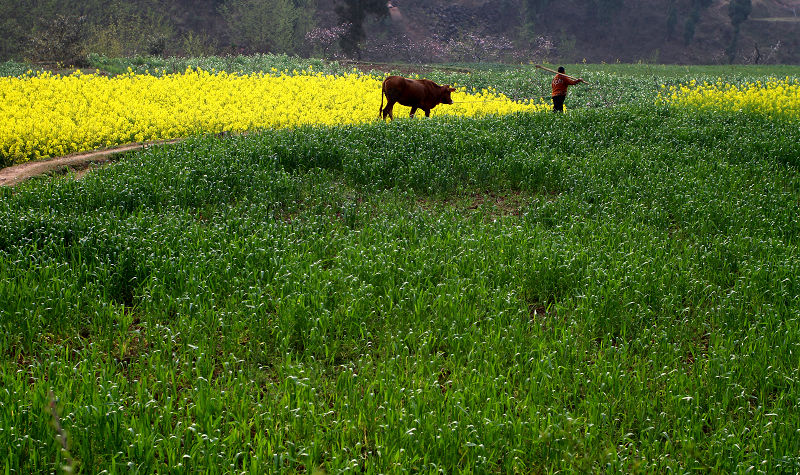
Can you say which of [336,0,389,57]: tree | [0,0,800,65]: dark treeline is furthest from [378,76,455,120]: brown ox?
[336,0,389,57]: tree

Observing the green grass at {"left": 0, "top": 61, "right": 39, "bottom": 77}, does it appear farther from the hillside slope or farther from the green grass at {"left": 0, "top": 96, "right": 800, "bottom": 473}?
the hillside slope

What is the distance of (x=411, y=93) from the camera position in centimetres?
1811

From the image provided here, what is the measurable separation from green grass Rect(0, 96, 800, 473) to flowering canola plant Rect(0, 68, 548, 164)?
15.2 ft

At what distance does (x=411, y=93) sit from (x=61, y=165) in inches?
359

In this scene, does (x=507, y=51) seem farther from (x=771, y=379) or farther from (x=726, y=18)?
(x=771, y=379)

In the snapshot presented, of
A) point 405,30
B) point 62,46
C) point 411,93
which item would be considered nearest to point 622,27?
point 405,30

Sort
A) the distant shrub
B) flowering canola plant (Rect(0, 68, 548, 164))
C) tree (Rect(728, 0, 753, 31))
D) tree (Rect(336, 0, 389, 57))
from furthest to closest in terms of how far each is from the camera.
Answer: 1. tree (Rect(728, 0, 753, 31))
2. tree (Rect(336, 0, 389, 57))
3. the distant shrub
4. flowering canola plant (Rect(0, 68, 548, 164))

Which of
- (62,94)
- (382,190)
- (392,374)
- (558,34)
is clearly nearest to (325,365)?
(392,374)

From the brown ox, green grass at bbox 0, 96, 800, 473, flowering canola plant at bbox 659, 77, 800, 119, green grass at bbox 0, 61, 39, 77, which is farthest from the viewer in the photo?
green grass at bbox 0, 61, 39, 77

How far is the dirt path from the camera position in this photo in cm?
1181

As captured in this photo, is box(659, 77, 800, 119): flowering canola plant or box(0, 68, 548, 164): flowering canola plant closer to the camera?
box(0, 68, 548, 164): flowering canola plant

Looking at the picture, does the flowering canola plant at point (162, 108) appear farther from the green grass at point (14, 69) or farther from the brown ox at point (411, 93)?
the green grass at point (14, 69)

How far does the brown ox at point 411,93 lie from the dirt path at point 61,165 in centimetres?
646

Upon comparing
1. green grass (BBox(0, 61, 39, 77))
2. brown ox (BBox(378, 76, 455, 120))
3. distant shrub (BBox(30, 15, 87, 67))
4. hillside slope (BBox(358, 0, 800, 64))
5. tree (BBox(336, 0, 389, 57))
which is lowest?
green grass (BBox(0, 61, 39, 77))
